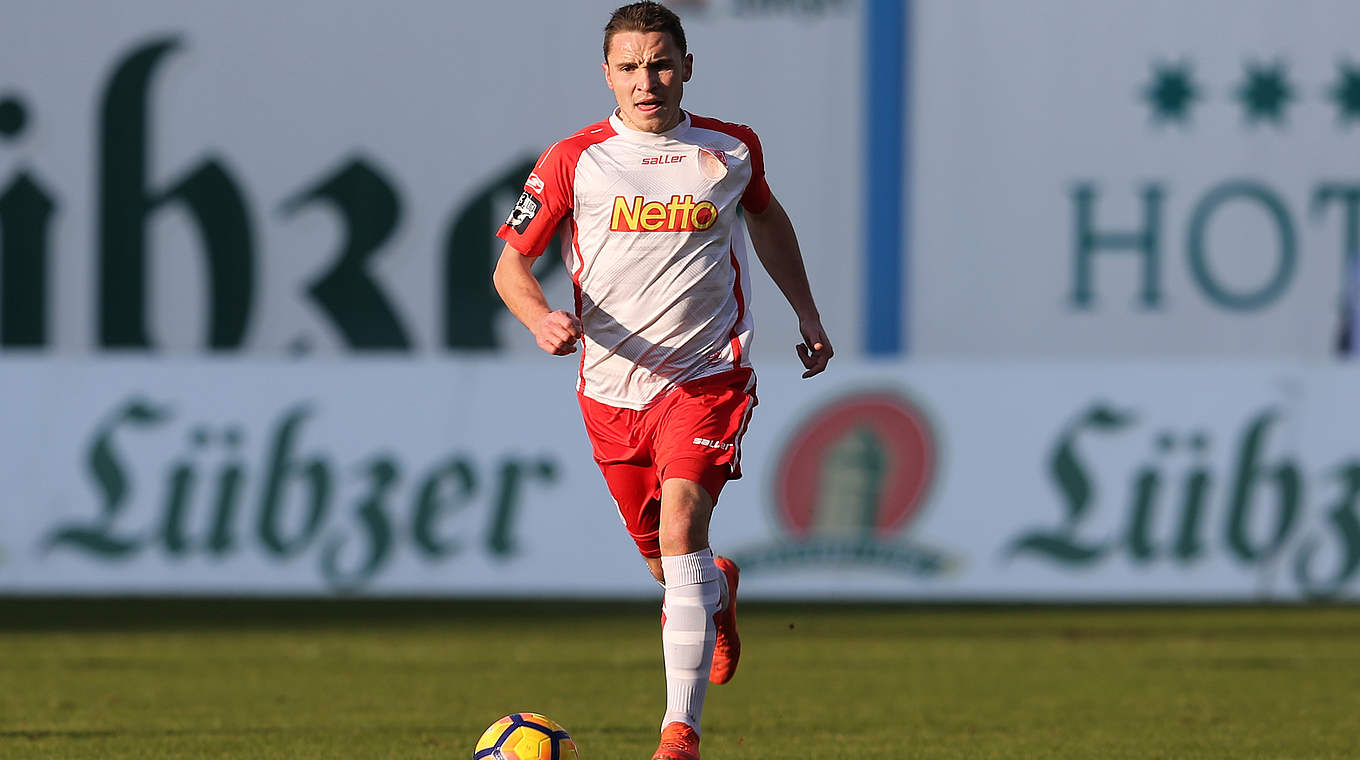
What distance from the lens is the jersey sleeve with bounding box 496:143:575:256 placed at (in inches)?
207

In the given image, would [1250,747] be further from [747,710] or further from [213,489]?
[213,489]

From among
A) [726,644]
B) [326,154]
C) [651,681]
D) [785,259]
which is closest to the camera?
[785,259]

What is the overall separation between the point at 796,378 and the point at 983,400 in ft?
3.20

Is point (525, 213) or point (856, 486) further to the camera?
point (856, 486)

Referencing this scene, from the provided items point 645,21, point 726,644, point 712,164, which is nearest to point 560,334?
point 712,164

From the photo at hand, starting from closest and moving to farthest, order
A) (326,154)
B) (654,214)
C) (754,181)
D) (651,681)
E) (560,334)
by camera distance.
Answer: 1. (560,334)
2. (654,214)
3. (754,181)
4. (651,681)
5. (326,154)

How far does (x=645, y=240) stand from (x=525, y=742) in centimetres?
126

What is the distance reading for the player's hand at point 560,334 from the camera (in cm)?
480

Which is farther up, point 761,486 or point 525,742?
point 525,742

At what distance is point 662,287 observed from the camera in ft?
17.2

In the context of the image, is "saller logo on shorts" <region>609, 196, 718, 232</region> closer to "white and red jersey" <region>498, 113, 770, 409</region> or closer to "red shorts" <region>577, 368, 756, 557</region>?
"white and red jersey" <region>498, 113, 770, 409</region>

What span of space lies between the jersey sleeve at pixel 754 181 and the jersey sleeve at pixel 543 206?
18.8 inches

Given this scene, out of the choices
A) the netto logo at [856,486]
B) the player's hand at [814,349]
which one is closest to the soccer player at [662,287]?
the player's hand at [814,349]

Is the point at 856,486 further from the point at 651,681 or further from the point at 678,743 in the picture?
the point at 678,743
